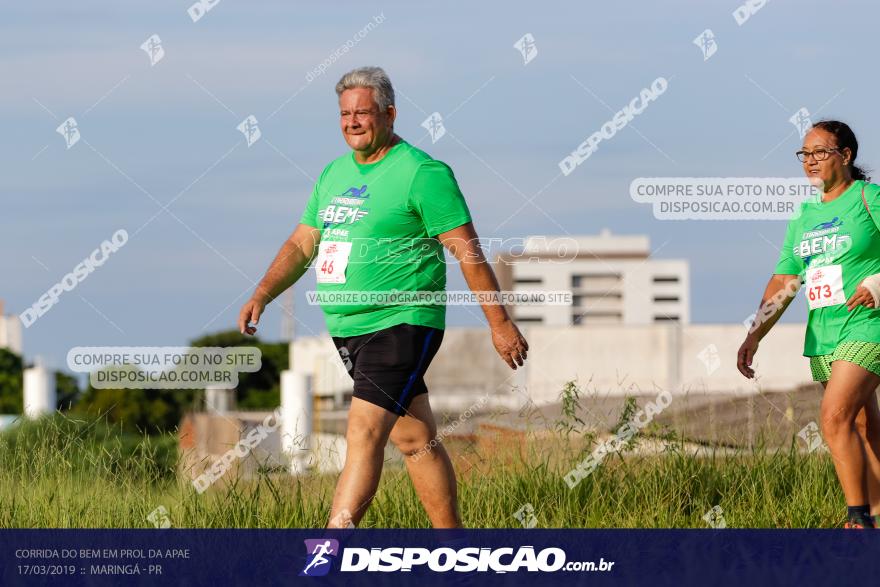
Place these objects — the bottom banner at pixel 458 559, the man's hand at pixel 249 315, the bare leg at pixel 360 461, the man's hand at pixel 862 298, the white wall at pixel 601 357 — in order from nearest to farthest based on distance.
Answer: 1. the bottom banner at pixel 458 559
2. the bare leg at pixel 360 461
3. the man's hand at pixel 249 315
4. the man's hand at pixel 862 298
5. the white wall at pixel 601 357

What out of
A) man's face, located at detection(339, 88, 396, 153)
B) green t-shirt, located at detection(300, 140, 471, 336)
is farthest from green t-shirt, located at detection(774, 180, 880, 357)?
man's face, located at detection(339, 88, 396, 153)

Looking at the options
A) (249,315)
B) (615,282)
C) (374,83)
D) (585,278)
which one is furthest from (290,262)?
(585,278)

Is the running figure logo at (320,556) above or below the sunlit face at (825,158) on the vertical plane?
below

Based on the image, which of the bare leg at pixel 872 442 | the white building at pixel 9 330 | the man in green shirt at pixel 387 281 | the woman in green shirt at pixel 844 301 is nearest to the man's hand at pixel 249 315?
the man in green shirt at pixel 387 281

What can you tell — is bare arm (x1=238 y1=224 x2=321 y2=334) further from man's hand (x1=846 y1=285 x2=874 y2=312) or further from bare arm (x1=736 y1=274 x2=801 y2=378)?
man's hand (x1=846 y1=285 x2=874 y2=312)

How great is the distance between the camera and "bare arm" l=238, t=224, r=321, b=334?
5.96 meters

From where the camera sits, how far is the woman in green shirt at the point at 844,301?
6.20 m

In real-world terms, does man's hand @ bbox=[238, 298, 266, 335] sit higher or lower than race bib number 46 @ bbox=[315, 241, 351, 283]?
lower

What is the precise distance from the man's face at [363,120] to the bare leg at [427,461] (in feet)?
3.58

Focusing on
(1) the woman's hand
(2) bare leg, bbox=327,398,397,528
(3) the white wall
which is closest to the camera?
(2) bare leg, bbox=327,398,397,528

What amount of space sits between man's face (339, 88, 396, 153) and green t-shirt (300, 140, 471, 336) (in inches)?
4.5

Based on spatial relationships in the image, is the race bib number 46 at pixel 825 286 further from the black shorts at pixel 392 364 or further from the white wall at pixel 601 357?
the white wall at pixel 601 357

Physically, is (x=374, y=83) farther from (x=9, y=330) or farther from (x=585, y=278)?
(x=585, y=278)

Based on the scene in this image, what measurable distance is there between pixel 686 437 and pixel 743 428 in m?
0.57
